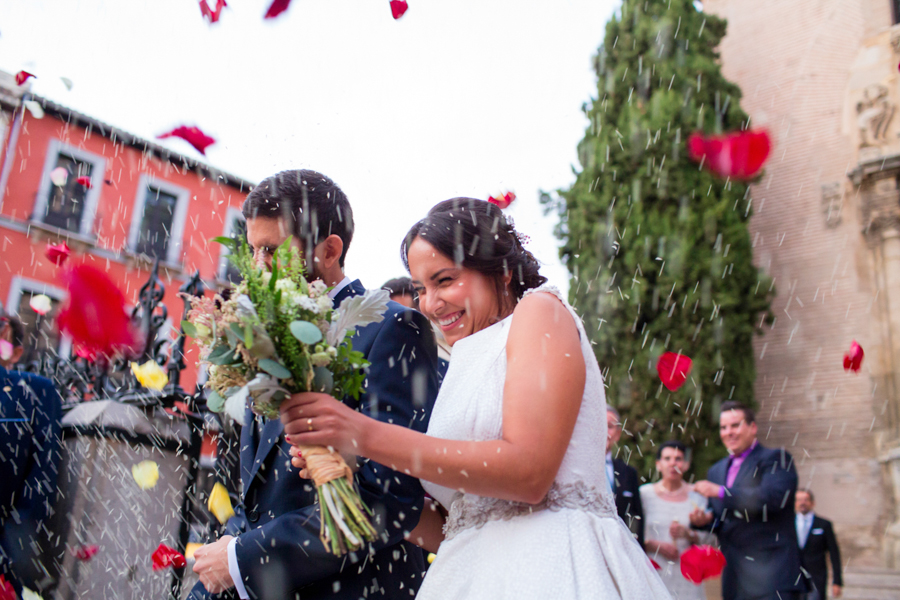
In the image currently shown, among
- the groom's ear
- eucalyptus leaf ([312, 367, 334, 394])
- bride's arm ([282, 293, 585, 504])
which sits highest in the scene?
the groom's ear

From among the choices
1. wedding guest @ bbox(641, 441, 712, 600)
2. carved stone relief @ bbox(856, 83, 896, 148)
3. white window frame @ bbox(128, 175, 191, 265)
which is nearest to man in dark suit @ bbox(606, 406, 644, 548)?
wedding guest @ bbox(641, 441, 712, 600)

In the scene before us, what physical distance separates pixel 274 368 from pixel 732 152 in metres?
10.8

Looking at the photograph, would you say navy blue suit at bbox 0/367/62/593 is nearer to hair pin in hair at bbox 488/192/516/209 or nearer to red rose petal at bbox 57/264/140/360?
red rose petal at bbox 57/264/140/360

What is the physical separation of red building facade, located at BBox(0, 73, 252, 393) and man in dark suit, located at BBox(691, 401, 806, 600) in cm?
Result: 1408

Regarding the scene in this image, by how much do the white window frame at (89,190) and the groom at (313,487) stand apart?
18946 millimetres

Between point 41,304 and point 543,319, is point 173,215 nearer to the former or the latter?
point 41,304

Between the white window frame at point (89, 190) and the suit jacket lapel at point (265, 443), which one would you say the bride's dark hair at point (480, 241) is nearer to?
the suit jacket lapel at point (265, 443)

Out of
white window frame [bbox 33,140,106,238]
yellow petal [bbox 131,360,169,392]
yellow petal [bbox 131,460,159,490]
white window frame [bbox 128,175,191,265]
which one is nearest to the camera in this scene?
yellow petal [bbox 131,460,159,490]

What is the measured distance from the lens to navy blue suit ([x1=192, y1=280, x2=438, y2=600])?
1.81m

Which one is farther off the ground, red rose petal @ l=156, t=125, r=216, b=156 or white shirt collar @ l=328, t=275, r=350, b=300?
red rose petal @ l=156, t=125, r=216, b=156

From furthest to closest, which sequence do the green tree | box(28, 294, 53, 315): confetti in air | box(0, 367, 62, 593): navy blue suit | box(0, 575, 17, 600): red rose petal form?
box(28, 294, 53, 315): confetti in air < the green tree < box(0, 367, 62, 593): navy blue suit < box(0, 575, 17, 600): red rose petal

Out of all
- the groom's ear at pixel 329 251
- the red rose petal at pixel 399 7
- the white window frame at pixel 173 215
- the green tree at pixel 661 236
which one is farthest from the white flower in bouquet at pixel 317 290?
the white window frame at pixel 173 215

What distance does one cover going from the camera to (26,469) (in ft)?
11.4

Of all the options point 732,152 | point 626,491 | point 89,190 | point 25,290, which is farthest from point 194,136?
point 89,190
